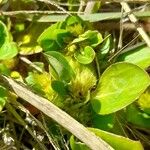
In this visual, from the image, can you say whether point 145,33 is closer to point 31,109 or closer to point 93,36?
point 93,36

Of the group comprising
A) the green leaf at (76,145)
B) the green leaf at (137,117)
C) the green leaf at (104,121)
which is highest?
the green leaf at (76,145)

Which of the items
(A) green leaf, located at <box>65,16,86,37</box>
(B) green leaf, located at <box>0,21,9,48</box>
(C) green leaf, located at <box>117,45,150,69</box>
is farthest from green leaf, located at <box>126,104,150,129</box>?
(B) green leaf, located at <box>0,21,9,48</box>

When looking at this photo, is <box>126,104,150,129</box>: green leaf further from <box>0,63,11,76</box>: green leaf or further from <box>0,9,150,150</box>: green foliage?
<box>0,63,11,76</box>: green leaf

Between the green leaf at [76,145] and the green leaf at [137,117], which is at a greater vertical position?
the green leaf at [76,145]

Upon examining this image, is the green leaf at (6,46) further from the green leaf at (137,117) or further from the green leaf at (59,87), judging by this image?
the green leaf at (137,117)

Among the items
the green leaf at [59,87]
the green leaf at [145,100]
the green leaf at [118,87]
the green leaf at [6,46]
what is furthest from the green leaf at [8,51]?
the green leaf at [145,100]

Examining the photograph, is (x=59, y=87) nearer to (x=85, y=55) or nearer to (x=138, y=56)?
(x=85, y=55)
